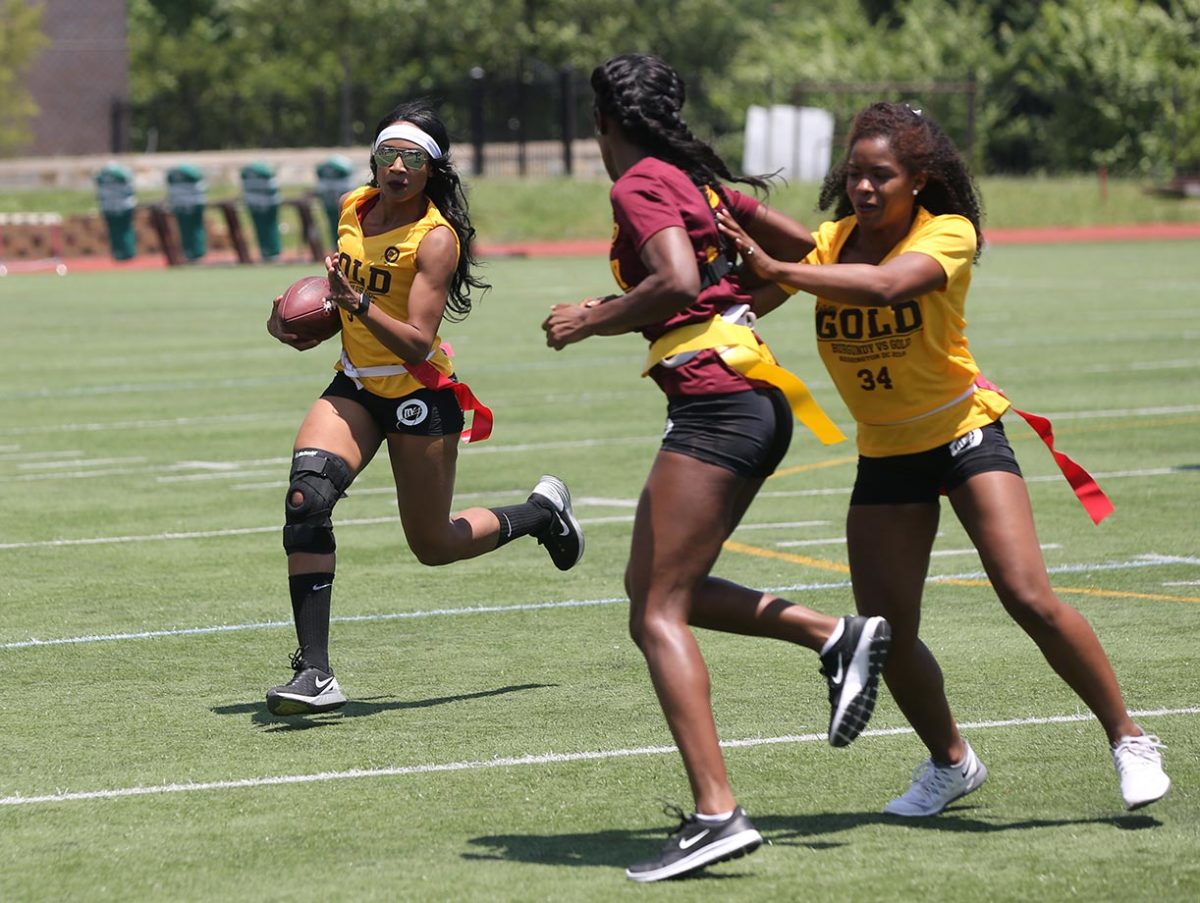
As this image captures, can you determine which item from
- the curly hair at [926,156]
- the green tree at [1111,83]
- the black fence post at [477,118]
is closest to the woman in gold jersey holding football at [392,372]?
the curly hair at [926,156]

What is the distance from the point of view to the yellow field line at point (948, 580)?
9094mm

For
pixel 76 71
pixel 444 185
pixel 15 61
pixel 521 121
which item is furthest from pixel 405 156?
pixel 76 71

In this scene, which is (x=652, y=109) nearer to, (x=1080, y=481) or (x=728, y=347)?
(x=728, y=347)

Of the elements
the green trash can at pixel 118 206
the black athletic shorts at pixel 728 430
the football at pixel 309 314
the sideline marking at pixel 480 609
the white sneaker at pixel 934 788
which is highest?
the black athletic shorts at pixel 728 430

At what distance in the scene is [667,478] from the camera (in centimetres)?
547

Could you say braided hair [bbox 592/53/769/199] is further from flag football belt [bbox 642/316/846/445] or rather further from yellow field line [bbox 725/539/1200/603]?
yellow field line [bbox 725/539/1200/603]

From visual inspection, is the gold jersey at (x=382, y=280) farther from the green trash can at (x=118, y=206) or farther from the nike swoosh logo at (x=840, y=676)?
the green trash can at (x=118, y=206)

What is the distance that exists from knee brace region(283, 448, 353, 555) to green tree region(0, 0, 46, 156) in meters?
51.1

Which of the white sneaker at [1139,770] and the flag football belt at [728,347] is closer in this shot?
the flag football belt at [728,347]

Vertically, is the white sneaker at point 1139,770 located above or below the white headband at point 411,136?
below

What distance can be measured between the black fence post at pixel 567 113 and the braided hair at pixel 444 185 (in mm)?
40786

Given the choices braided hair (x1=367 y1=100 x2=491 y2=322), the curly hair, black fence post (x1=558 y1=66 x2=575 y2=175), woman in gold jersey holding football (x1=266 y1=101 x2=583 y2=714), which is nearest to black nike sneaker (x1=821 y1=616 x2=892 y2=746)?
the curly hair

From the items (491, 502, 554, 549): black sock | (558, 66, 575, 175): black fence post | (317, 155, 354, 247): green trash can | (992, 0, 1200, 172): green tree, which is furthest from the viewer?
(992, 0, 1200, 172): green tree

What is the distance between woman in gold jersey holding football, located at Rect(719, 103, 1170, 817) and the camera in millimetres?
5766
